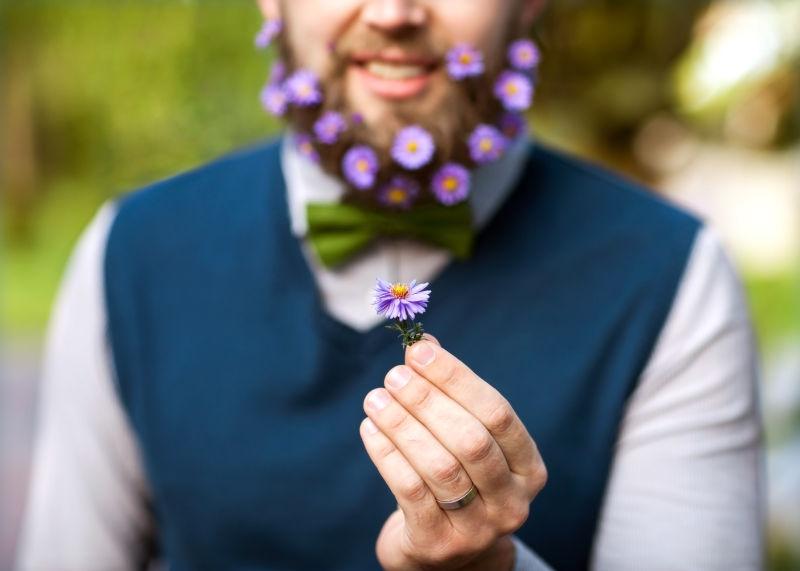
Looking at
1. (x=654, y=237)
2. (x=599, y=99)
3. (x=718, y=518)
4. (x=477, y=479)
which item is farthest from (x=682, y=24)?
(x=477, y=479)

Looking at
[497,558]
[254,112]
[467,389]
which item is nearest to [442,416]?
[467,389]

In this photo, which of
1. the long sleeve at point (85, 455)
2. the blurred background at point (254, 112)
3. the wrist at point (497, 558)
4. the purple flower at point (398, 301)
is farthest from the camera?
the blurred background at point (254, 112)

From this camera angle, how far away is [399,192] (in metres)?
1.61

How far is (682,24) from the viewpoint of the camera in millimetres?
4441

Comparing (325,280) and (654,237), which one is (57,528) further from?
(654,237)

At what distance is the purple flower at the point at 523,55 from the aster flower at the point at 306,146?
35 cm

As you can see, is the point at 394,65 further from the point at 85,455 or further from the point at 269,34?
the point at 85,455

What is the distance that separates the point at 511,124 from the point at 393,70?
0.24m

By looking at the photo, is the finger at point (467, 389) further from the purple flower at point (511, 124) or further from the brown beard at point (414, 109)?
the purple flower at point (511, 124)

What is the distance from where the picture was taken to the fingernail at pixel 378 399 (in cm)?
108

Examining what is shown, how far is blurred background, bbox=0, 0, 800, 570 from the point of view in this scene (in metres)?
4.48

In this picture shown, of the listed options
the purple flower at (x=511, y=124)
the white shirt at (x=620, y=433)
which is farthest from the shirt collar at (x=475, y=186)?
the purple flower at (x=511, y=124)

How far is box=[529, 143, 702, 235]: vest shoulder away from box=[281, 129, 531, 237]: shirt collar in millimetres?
52

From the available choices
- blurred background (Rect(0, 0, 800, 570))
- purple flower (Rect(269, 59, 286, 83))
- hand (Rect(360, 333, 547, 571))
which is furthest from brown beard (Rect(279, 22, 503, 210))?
blurred background (Rect(0, 0, 800, 570))
